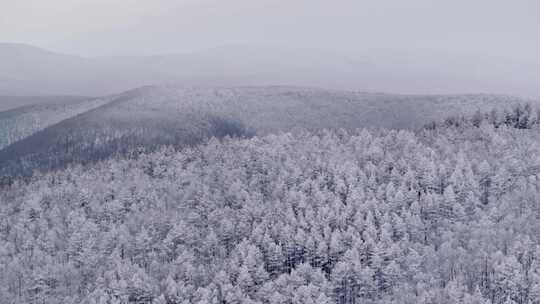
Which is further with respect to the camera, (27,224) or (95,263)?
(27,224)

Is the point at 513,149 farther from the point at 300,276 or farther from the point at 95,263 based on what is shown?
the point at 95,263

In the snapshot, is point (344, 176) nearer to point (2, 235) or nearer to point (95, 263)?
point (95, 263)

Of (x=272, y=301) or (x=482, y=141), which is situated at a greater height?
(x=482, y=141)

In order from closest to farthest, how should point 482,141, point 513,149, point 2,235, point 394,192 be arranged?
point 394,192
point 2,235
point 513,149
point 482,141

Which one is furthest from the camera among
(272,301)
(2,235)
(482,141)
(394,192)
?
(482,141)

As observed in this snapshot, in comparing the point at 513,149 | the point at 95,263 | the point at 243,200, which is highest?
the point at 513,149

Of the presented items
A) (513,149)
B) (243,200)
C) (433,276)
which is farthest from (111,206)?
(513,149)
